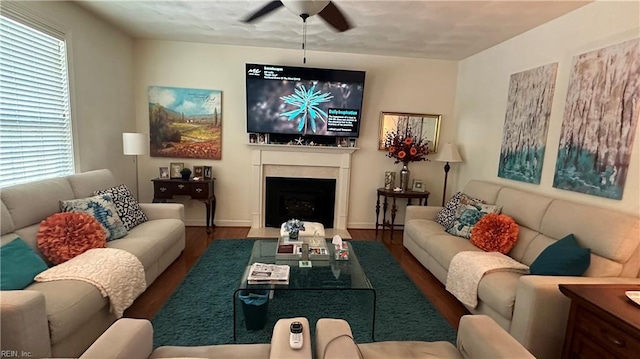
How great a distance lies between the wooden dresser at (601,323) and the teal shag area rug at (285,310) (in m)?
0.76

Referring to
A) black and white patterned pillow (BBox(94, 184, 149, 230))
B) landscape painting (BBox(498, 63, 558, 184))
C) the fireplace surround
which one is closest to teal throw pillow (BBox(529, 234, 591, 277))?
landscape painting (BBox(498, 63, 558, 184))

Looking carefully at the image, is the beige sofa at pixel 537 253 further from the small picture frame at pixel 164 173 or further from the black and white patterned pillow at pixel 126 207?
the small picture frame at pixel 164 173

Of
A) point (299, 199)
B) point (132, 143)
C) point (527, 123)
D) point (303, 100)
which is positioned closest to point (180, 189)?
point (132, 143)

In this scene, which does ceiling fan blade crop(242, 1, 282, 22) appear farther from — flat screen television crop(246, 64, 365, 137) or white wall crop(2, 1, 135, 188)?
white wall crop(2, 1, 135, 188)

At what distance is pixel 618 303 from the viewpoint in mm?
1599

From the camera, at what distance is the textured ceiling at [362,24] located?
9.09 feet

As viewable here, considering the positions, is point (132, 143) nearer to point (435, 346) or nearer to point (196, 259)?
point (196, 259)

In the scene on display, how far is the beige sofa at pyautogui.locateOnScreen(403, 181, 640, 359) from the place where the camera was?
189 cm

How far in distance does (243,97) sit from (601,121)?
3.91m

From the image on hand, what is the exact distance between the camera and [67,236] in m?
2.21

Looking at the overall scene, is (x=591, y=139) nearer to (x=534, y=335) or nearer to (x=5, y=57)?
(x=534, y=335)

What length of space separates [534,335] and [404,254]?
6.47ft

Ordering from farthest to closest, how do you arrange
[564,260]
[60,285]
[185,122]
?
[185,122]
[564,260]
[60,285]

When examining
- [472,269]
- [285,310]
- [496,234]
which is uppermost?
[496,234]
